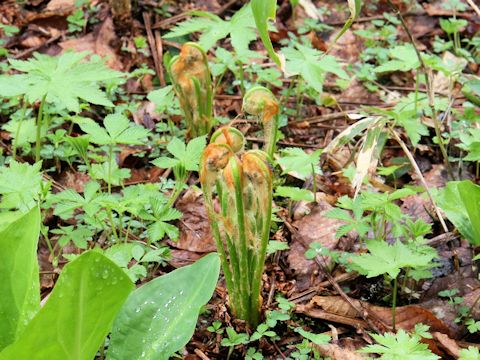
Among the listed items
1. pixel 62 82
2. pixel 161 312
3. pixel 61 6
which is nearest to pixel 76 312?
pixel 161 312

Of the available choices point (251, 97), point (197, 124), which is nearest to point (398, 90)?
point (197, 124)

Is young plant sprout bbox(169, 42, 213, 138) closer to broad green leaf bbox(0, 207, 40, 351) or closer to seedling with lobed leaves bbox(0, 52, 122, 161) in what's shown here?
seedling with lobed leaves bbox(0, 52, 122, 161)

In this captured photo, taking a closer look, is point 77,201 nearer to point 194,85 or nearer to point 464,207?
point 194,85

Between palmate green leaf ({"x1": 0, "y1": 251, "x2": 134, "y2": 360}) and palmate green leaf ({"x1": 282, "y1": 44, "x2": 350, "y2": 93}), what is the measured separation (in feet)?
5.15

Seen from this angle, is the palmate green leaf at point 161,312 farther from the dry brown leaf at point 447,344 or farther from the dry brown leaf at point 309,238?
the dry brown leaf at point 447,344

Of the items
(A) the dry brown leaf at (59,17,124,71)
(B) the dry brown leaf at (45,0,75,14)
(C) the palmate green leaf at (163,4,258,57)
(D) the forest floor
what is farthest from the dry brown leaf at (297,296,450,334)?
(B) the dry brown leaf at (45,0,75,14)

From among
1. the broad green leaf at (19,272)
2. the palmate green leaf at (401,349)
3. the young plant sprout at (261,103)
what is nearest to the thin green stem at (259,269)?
the palmate green leaf at (401,349)

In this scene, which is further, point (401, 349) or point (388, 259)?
point (388, 259)

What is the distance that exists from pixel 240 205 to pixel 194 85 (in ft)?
3.66

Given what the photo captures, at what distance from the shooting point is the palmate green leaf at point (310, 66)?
9.37ft

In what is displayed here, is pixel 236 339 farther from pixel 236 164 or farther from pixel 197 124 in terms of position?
pixel 197 124

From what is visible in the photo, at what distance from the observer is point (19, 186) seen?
85.4 inches

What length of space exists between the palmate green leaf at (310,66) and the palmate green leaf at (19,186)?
47.8 inches

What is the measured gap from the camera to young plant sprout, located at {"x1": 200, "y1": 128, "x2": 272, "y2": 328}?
181 cm
